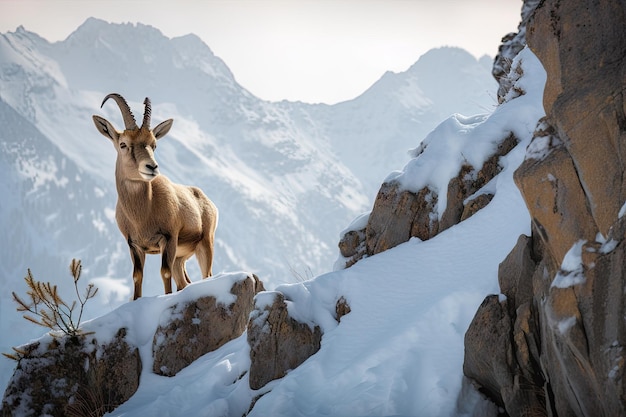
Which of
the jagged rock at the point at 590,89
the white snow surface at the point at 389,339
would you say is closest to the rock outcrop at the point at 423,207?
the white snow surface at the point at 389,339

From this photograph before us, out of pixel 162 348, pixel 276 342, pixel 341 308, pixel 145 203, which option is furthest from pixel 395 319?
pixel 145 203

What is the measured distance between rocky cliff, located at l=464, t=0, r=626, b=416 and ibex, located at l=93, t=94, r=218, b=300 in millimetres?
5688

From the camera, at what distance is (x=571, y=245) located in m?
5.10

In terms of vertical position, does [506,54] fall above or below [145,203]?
above

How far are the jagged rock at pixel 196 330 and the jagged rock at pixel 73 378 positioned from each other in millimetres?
437

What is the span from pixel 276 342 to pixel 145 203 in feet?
11.3

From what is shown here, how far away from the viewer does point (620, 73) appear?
4984 mm

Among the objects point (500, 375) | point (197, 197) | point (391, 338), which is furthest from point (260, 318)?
point (197, 197)

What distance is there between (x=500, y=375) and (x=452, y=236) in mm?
2881

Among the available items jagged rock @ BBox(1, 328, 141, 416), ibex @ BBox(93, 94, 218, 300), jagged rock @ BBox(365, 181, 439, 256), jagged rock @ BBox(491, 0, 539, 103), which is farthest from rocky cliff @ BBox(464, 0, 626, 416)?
jagged rock @ BBox(491, 0, 539, 103)

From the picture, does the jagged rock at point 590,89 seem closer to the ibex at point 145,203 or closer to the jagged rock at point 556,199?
the jagged rock at point 556,199

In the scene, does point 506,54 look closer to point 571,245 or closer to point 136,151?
point 136,151

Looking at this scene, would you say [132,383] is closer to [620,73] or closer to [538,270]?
[538,270]

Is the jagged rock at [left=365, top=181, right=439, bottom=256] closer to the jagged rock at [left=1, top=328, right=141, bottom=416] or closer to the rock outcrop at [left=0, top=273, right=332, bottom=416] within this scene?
the rock outcrop at [left=0, top=273, right=332, bottom=416]
